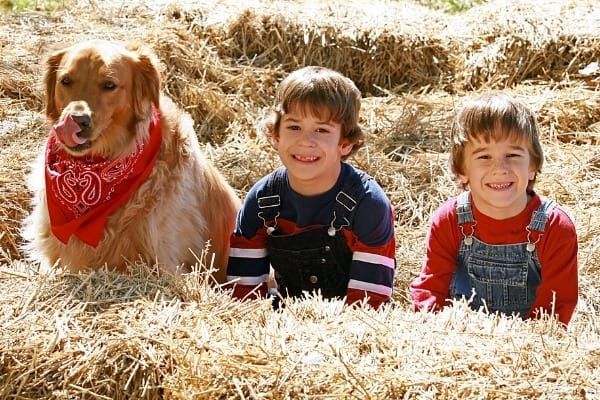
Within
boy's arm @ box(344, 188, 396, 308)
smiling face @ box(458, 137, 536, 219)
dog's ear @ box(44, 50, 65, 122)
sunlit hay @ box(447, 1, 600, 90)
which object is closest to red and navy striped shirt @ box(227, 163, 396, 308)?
boy's arm @ box(344, 188, 396, 308)

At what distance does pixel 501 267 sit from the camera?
3.79 meters

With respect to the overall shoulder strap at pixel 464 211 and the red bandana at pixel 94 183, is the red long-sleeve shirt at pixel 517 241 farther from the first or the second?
the red bandana at pixel 94 183

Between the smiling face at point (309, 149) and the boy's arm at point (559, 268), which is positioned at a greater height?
the smiling face at point (309, 149)

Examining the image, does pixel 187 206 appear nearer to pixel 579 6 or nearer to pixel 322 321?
pixel 322 321

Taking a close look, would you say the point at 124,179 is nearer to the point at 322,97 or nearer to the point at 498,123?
the point at 322,97

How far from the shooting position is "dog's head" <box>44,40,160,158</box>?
13.0 ft

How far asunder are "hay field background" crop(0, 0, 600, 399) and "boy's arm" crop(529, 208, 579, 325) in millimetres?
133

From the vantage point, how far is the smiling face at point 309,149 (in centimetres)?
390

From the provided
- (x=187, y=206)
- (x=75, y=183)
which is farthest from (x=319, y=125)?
(x=75, y=183)

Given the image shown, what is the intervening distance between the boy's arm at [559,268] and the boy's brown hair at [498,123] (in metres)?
0.29

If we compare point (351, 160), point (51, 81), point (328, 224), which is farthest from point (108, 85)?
point (351, 160)

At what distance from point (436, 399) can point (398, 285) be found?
2133 millimetres

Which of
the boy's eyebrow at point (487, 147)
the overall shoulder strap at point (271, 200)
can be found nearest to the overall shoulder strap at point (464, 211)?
the boy's eyebrow at point (487, 147)

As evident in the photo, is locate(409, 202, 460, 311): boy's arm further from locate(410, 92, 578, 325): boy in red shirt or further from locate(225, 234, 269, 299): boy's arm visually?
locate(225, 234, 269, 299): boy's arm
